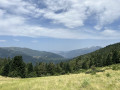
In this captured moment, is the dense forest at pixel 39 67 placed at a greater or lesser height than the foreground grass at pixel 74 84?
lesser

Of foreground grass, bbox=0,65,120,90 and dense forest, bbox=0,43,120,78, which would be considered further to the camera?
dense forest, bbox=0,43,120,78

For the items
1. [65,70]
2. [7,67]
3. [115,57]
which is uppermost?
[115,57]

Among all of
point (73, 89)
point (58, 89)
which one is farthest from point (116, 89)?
point (58, 89)

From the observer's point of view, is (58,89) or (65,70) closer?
(58,89)

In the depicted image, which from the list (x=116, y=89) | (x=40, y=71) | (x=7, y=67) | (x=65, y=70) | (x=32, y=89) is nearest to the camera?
(x=116, y=89)

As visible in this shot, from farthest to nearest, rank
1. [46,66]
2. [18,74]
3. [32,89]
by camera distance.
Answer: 1. [46,66]
2. [18,74]
3. [32,89]

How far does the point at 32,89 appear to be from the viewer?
27.5ft

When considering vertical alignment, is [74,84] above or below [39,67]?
above

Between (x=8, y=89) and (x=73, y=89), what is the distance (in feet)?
17.8

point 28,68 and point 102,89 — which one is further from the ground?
point 102,89

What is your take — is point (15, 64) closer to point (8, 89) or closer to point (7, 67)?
point (7, 67)

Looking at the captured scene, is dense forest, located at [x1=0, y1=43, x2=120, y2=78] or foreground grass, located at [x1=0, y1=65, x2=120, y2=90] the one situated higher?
foreground grass, located at [x1=0, y1=65, x2=120, y2=90]

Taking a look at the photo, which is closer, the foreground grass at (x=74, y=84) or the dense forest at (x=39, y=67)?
the foreground grass at (x=74, y=84)

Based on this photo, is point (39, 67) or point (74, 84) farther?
point (39, 67)
